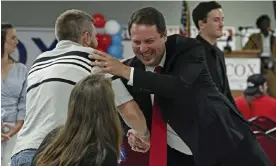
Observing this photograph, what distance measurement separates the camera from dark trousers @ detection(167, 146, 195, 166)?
277 centimetres

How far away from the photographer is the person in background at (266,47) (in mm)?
9000

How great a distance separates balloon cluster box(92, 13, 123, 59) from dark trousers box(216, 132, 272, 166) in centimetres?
701

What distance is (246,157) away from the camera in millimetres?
Answer: 2736

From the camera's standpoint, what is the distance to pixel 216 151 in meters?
2.70

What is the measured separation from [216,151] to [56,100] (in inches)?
29.3

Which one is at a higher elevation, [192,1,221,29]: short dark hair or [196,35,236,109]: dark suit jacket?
[192,1,221,29]: short dark hair

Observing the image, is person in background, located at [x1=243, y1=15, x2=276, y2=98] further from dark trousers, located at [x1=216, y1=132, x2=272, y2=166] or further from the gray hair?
the gray hair

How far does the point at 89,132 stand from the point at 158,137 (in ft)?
2.11

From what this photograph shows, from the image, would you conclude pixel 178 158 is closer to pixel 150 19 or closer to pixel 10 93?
pixel 150 19

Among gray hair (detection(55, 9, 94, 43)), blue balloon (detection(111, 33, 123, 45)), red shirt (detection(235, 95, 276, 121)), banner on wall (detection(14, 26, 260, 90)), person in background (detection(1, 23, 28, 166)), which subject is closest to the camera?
gray hair (detection(55, 9, 94, 43))

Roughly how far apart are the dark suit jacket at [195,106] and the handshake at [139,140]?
91 millimetres

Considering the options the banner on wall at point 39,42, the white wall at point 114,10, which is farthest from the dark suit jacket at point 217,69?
the white wall at point 114,10

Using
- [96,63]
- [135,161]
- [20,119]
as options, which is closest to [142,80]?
[96,63]

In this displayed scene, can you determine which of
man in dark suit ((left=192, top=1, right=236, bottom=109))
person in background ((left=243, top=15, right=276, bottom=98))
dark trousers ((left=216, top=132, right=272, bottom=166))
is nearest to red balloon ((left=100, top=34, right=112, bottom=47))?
person in background ((left=243, top=15, right=276, bottom=98))
